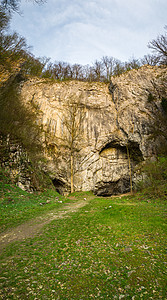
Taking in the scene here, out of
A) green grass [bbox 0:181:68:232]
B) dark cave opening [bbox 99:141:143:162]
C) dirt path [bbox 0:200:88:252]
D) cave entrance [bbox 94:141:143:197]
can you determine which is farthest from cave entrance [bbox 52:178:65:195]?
dirt path [bbox 0:200:88:252]

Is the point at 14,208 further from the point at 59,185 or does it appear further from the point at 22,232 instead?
the point at 59,185

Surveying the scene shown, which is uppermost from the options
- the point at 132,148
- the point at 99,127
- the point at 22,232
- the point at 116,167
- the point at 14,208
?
the point at 99,127

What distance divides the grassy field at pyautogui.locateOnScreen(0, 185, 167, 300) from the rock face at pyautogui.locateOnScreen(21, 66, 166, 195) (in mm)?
14671

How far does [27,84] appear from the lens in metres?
24.8

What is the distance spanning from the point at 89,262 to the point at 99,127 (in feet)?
65.4

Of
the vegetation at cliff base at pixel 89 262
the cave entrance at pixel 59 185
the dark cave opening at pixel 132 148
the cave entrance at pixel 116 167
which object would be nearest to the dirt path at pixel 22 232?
the vegetation at cliff base at pixel 89 262

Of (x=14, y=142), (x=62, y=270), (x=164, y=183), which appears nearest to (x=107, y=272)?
(x=62, y=270)

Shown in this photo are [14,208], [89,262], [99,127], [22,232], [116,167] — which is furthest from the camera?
[99,127]

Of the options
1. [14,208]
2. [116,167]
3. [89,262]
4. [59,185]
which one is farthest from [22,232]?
[116,167]

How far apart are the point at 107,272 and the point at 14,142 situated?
13.7 metres

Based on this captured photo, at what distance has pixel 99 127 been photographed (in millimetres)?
22469

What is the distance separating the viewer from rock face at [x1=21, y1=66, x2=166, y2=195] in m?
20.6

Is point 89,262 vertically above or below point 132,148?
below

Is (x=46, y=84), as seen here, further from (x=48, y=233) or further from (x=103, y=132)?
(x=48, y=233)
